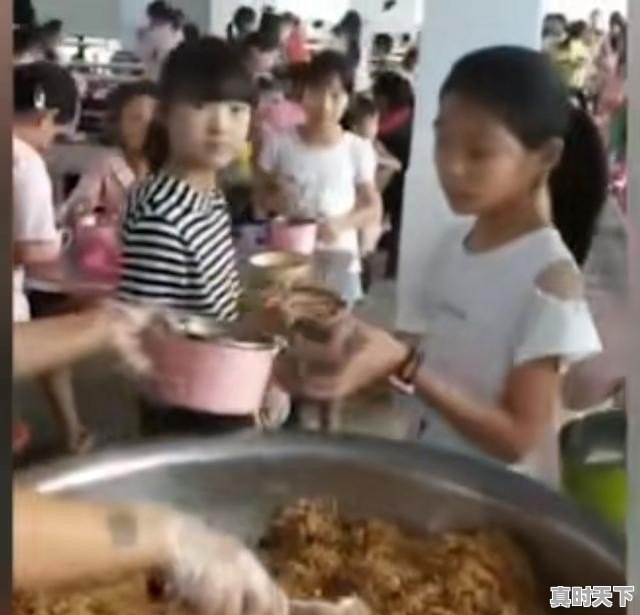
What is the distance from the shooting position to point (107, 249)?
3.19ft

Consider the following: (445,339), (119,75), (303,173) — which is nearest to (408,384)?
(445,339)

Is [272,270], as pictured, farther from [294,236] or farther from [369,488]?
[369,488]

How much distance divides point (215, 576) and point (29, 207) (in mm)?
250

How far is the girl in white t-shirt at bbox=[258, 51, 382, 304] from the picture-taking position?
994 millimetres

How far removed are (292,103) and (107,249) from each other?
0.15 m

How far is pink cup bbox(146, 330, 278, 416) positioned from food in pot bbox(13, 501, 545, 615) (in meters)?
0.10

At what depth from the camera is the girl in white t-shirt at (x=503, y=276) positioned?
0.97 metres

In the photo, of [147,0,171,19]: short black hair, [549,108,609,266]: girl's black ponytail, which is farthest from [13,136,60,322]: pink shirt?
[549,108,609,266]: girl's black ponytail

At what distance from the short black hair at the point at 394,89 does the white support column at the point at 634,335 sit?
0.14m

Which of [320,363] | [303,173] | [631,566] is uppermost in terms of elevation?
[303,173]

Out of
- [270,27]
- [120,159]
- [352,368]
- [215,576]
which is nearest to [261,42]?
[270,27]

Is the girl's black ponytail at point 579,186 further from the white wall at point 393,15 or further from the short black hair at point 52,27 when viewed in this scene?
the short black hair at point 52,27

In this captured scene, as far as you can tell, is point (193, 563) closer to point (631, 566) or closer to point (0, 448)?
point (0, 448)

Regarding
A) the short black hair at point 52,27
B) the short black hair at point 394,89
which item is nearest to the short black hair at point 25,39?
the short black hair at point 52,27
